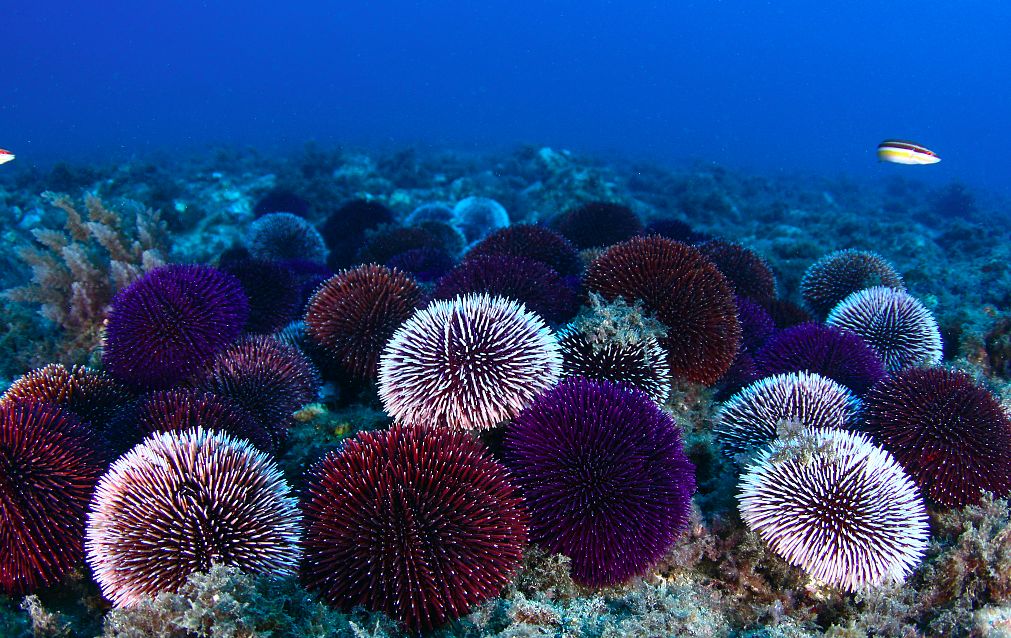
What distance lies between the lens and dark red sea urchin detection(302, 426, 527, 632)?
3.00 m

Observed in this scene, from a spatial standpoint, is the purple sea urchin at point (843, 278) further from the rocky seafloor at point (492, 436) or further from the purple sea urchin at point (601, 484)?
the purple sea urchin at point (601, 484)

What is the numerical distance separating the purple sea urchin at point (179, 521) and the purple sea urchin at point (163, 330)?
6.13 ft

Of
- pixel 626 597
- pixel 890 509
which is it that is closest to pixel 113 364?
pixel 626 597

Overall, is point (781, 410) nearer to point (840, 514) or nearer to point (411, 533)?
point (840, 514)

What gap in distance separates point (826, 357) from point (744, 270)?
200cm

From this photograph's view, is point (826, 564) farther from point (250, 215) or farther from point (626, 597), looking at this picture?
point (250, 215)

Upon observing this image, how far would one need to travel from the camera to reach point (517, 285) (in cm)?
518

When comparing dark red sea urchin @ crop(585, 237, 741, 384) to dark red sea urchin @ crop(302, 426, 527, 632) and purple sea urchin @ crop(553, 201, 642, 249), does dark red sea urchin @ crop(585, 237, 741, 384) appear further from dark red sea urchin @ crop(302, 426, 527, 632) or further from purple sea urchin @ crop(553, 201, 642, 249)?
purple sea urchin @ crop(553, 201, 642, 249)

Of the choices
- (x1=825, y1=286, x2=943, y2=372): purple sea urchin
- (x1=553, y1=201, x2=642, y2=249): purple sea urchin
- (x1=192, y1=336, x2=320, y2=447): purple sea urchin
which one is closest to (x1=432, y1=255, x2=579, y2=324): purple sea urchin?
(x1=192, y1=336, x2=320, y2=447): purple sea urchin

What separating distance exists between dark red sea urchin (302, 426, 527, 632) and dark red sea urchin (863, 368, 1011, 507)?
3.33 meters

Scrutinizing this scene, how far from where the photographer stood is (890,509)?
362 centimetres

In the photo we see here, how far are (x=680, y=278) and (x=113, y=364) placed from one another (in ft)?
17.7

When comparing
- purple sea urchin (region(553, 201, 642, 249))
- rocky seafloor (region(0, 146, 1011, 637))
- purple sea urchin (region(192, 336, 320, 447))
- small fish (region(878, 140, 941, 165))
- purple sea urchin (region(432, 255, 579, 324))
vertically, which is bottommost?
rocky seafloor (region(0, 146, 1011, 637))

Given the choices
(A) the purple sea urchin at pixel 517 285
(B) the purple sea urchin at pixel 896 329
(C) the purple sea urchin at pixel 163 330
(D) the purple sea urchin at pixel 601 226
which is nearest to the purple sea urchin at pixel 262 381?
(C) the purple sea urchin at pixel 163 330
